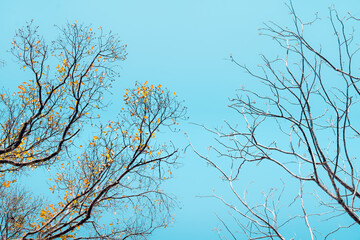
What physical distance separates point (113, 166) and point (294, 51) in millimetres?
6158

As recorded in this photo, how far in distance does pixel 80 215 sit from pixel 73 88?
3.54 meters

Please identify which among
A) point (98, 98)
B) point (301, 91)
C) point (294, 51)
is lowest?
point (301, 91)

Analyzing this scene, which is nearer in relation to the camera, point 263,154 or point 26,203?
point 263,154

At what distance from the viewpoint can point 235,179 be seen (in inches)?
143

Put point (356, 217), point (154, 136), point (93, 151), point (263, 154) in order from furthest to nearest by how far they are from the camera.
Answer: point (93, 151) < point (154, 136) < point (263, 154) < point (356, 217)

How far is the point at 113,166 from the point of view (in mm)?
8328

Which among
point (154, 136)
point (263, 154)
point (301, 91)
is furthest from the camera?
point (154, 136)

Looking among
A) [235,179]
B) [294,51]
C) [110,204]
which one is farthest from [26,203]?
[294,51]

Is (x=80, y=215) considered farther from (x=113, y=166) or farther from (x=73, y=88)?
(x=73, y=88)

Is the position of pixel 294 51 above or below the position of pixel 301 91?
above

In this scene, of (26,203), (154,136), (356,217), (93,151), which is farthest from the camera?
(26,203)

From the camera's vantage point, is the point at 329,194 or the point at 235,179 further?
the point at 235,179

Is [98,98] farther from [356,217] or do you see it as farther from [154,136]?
[356,217]

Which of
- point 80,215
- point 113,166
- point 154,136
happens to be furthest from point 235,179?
point 80,215
